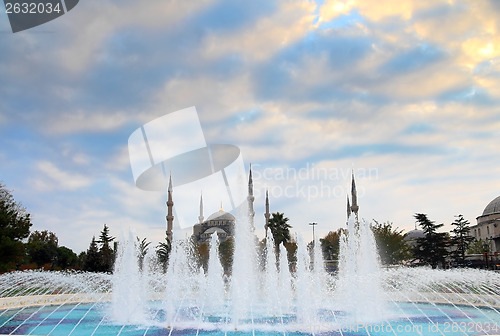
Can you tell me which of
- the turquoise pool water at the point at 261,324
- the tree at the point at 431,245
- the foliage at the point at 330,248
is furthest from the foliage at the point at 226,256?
the turquoise pool water at the point at 261,324

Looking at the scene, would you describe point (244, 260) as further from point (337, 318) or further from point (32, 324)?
point (32, 324)

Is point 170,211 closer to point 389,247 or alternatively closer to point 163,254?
point 163,254

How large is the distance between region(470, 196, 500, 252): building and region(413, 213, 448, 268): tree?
29029 mm

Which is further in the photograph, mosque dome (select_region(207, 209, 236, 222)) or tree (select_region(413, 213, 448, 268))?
mosque dome (select_region(207, 209, 236, 222))

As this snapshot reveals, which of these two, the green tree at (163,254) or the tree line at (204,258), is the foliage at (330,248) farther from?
the green tree at (163,254)

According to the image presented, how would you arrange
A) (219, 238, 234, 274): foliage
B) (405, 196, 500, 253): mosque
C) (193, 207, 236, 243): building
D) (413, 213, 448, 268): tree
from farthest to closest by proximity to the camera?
1. (193, 207, 236, 243): building
2. (405, 196, 500, 253): mosque
3. (219, 238, 234, 274): foliage
4. (413, 213, 448, 268): tree

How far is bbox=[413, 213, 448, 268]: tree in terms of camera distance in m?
37.0

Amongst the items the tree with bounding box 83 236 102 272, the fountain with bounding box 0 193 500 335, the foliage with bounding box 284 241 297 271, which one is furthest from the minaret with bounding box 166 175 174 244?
the fountain with bounding box 0 193 500 335

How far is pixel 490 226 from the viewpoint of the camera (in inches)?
2530

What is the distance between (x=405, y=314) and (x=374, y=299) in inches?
50.6

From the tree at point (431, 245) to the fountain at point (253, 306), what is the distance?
59.7ft

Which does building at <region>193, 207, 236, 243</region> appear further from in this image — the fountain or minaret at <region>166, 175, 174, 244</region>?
the fountain

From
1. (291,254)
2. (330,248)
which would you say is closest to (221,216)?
(330,248)

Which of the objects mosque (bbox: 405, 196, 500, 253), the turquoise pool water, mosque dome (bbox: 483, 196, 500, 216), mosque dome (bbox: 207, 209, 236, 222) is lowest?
the turquoise pool water
